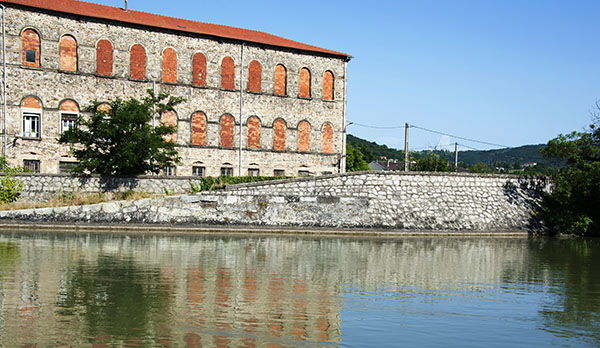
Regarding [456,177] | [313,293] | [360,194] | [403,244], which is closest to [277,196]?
[360,194]

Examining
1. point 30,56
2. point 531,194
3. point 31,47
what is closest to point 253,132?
point 30,56

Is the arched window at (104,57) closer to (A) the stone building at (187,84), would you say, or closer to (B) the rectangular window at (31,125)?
(A) the stone building at (187,84)

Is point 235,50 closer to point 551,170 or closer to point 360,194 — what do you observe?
point 360,194

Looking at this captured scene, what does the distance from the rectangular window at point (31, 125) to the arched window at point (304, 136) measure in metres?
17.9

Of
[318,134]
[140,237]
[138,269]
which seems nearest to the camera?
[138,269]

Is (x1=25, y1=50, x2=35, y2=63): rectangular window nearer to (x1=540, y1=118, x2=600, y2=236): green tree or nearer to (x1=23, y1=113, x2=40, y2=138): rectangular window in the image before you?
(x1=23, y1=113, x2=40, y2=138): rectangular window

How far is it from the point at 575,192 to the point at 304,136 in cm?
1977

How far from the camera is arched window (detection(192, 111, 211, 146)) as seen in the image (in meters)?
42.3

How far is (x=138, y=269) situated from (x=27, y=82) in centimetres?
2535

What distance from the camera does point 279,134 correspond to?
149 ft

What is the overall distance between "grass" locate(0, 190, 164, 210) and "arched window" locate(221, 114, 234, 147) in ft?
45.0

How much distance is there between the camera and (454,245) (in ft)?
87.8

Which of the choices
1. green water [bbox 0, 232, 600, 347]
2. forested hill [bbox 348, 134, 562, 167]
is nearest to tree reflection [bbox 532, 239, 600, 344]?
green water [bbox 0, 232, 600, 347]

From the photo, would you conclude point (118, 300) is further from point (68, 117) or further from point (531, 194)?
point (68, 117)
